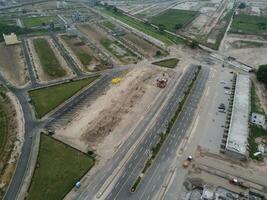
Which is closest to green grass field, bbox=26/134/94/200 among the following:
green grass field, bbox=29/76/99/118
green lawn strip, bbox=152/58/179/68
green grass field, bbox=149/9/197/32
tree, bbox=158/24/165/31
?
green grass field, bbox=29/76/99/118

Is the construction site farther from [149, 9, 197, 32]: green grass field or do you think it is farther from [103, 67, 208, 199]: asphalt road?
[149, 9, 197, 32]: green grass field

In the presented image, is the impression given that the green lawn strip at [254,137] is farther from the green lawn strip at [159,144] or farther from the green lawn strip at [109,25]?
the green lawn strip at [109,25]

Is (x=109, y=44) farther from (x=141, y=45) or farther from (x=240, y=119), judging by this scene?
(x=240, y=119)

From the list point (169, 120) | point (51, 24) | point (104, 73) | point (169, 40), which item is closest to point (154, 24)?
point (169, 40)

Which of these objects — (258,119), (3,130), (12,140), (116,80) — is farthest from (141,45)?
(12,140)

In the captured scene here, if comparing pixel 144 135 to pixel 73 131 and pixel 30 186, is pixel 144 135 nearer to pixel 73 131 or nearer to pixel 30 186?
pixel 73 131
